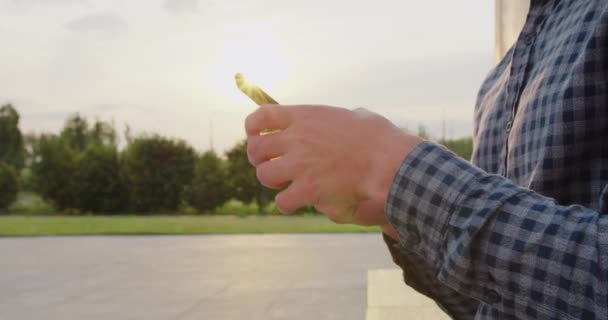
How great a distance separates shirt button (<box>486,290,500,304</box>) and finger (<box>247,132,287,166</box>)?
24 centimetres

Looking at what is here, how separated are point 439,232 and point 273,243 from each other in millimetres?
Answer: 10508

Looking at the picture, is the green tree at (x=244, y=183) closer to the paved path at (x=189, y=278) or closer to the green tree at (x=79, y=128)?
the paved path at (x=189, y=278)

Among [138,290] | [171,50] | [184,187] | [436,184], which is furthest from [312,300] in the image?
[184,187]

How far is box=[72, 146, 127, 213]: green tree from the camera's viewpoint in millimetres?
20828

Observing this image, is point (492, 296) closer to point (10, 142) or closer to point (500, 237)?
point (500, 237)

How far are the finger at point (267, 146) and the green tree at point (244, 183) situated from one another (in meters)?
19.7

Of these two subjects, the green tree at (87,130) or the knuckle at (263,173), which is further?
the green tree at (87,130)

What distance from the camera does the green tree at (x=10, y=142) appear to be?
93.8ft

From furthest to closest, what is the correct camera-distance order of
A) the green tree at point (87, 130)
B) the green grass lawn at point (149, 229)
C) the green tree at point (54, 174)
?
1. the green tree at point (87, 130)
2. the green tree at point (54, 174)
3. the green grass lawn at point (149, 229)

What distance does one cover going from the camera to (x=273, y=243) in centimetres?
1108

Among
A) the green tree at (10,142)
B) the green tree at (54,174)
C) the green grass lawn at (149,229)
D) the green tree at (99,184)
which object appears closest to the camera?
the green grass lawn at (149,229)

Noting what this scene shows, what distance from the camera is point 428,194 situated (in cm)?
67

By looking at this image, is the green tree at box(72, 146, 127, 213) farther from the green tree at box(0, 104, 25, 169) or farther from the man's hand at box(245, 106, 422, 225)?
the man's hand at box(245, 106, 422, 225)

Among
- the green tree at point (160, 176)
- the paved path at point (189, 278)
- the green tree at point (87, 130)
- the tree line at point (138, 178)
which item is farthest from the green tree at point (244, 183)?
the green tree at point (87, 130)
